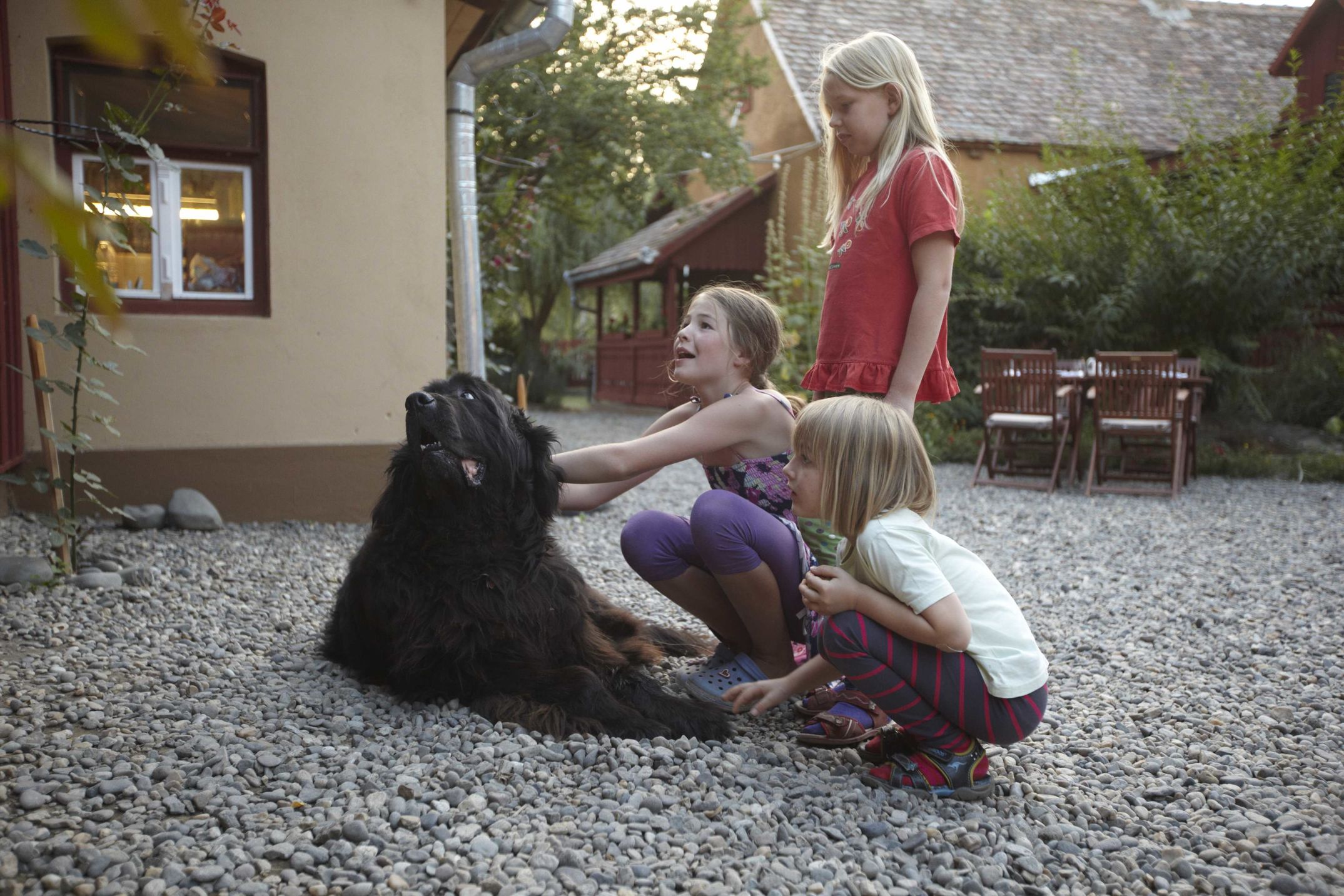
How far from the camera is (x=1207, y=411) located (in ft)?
37.8

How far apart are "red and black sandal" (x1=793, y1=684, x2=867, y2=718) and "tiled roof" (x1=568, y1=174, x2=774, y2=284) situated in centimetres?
1367

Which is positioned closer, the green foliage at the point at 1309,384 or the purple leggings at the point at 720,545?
the purple leggings at the point at 720,545

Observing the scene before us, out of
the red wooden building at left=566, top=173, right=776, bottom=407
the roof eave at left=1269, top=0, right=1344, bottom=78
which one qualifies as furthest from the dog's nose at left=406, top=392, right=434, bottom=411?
the roof eave at left=1269, top=0, right=1344, bottom=78

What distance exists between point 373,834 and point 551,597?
0.94 meters

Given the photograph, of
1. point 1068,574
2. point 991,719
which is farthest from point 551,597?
point 1068,574

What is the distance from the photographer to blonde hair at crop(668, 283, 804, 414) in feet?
9.52

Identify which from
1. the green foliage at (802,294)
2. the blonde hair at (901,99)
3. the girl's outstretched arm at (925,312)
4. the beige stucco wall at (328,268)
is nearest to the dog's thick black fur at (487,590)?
the girl's outstretched arm at (925,312)

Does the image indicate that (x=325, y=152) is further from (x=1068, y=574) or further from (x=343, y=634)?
(x=1068, y=574)

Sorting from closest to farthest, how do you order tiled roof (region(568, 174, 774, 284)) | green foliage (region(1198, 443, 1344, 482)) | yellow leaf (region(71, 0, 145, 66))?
yellow leaf (region(71, 0, 145, 66)), green foliage (region(1198, 443, 1344, 482)), tiled roof (region(568, 174, 774, 284))

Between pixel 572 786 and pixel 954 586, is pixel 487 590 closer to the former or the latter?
pixel 572 786

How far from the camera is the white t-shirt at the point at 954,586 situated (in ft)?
7.12

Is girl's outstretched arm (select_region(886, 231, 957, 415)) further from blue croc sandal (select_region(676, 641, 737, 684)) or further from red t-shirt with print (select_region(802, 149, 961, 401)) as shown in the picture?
blue croc sandal (select_region(676, 641, 737, 684))

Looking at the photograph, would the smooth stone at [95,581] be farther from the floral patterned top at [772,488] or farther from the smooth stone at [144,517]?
the floral patterned top at [772,488]

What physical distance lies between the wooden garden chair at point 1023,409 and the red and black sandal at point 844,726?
6.36 meters
